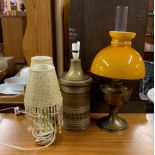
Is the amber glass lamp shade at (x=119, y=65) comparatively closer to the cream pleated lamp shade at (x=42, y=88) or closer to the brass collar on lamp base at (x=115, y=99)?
the brass collar on lamp base at (x=115, y=99)

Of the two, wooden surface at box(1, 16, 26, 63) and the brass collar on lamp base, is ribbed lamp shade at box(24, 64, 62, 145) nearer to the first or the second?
the brass collar on lamp base

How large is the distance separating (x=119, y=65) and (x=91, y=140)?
237 millimetres

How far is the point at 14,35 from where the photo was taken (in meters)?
1.41

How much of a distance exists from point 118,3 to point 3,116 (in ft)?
1.84

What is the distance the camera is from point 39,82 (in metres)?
0.51

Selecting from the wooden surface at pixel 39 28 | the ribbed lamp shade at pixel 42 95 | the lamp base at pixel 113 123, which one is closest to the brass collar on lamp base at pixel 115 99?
the lamp base at pixel 113 123

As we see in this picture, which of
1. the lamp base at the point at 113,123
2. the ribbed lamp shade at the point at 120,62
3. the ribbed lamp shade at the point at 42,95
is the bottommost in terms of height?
the lamp base at the point at 113,123

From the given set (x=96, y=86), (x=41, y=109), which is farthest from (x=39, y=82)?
(x=96, y=86)

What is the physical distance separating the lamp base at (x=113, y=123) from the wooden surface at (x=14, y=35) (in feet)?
2.14

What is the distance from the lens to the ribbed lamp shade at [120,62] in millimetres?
527

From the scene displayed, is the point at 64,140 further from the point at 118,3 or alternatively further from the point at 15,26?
the point at 15,26

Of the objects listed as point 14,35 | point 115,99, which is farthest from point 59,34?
point 14,35

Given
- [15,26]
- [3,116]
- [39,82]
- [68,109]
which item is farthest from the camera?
[15,26]

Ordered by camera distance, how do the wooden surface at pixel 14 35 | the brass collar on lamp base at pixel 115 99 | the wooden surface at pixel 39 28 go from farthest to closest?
1. the wooden surface at pixel 14 35
2. the wooden surface at pixel 39 28
3. the brass collar on lamp base at pixel 115 99
